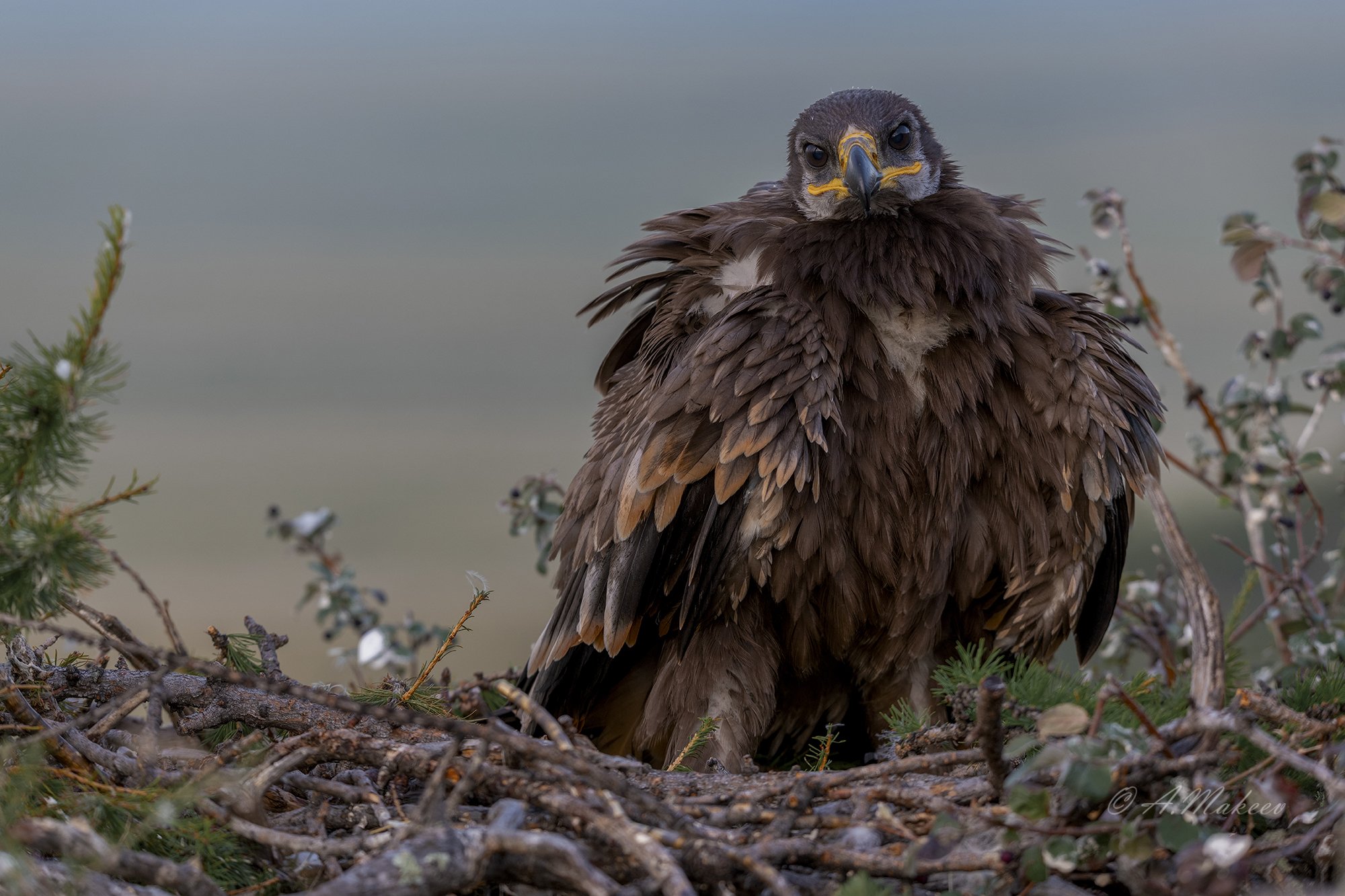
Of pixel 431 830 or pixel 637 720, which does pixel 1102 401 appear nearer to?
pixel 637 720

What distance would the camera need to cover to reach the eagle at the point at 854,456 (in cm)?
340

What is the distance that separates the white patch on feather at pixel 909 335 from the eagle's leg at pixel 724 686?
776mm

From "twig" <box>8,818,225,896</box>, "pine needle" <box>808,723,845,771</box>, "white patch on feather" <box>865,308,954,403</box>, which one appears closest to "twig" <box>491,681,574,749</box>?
"twig" <box>8,818,225,896</box>

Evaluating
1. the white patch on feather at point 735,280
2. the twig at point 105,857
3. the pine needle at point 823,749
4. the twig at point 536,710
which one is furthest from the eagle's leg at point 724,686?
the twig at point 105,857

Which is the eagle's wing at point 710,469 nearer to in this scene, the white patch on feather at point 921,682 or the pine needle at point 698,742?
the pine needle at point 698,742

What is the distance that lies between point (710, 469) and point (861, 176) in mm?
952

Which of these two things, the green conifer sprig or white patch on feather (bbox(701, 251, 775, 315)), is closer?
the green conifer sprig

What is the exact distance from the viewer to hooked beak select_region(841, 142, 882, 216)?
11.6ft

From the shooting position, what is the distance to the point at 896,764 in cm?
244

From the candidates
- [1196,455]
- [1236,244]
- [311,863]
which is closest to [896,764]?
[311,863]

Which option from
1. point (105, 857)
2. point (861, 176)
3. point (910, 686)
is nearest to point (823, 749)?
point (910, 686)

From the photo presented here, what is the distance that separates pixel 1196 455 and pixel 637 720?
2636 mm

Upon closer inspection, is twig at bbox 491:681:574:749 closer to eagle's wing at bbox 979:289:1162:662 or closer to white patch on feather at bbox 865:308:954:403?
white patch on feather at bbox 865:308:954:403

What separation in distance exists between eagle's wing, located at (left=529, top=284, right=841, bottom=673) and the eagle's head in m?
0.37
